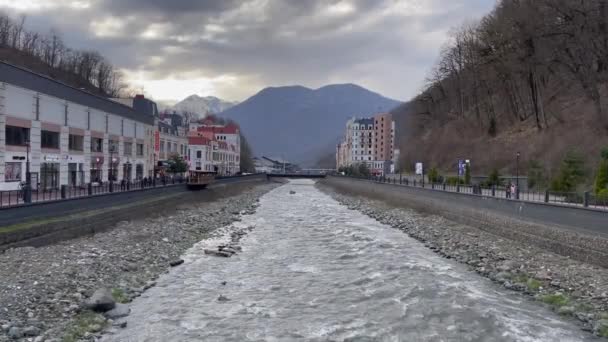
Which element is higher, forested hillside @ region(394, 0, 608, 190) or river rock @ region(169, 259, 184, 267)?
forested hillside @ region(394, 0, 608, 190)

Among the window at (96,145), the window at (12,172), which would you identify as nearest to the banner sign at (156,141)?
the window at (96,145)

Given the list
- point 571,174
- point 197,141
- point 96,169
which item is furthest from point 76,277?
point 197,141

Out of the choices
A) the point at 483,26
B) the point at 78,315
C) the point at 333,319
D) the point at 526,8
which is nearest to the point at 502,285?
the point at 333,319

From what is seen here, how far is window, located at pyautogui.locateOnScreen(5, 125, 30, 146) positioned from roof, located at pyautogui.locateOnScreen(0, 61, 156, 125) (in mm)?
2856

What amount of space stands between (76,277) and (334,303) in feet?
27.3

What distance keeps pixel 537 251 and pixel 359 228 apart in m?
13.3

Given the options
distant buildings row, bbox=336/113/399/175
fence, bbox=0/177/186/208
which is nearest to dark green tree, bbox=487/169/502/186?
fence, bbox=0/177/186/208

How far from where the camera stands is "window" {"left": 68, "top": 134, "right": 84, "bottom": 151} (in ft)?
129

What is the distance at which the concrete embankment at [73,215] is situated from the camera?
764 inches

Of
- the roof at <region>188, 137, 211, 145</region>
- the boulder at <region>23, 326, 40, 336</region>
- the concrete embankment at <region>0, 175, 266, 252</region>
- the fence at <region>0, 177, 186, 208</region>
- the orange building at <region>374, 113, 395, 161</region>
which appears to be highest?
the orange building at <region>374, 113, 395, 161</region>

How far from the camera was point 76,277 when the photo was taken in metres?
15.5

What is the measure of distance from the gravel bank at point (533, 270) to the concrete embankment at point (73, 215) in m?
17.9

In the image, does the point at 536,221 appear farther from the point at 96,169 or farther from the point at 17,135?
the point at 96,169

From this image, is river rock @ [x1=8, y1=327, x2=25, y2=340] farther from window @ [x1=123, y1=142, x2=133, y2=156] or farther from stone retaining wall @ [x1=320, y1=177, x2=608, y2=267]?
window @ [x1=123, y1=142, x2=133, y2=156]
